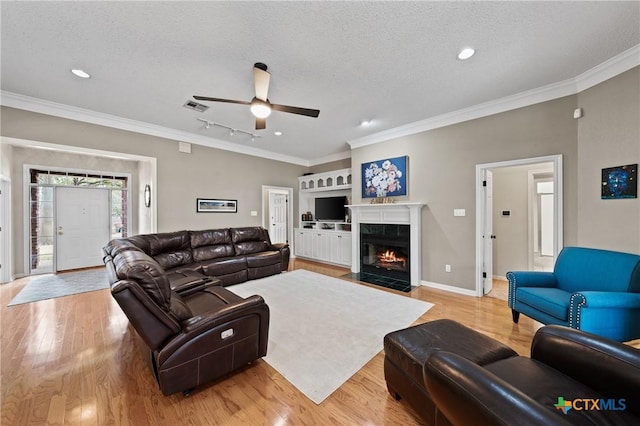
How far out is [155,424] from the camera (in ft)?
4.74

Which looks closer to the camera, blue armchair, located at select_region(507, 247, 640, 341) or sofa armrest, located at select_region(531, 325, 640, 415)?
sofa armrest, located at select_region(531, 325, 640, 415)

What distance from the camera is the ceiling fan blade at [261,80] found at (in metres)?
2.44

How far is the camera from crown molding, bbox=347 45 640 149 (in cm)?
247

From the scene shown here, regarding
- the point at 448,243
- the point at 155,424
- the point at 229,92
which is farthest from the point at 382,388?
the point at 229,92

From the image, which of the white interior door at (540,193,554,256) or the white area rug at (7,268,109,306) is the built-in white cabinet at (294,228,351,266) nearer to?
the white interior door at (540,193,554,256)

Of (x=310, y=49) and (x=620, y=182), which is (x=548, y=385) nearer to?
(x=620, y=182)

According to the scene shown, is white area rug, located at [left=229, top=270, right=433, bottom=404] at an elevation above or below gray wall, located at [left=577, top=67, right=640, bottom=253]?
below

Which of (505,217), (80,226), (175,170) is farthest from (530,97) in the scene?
(80,226)

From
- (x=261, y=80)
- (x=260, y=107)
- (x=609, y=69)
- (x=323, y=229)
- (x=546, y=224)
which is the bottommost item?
(x=323, y=229)

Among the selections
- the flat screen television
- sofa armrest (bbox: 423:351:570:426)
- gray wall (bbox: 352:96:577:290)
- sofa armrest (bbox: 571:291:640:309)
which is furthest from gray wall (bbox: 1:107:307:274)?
sofa armrest (bbox: 571:291:640:309)

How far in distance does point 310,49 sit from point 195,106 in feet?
7.47

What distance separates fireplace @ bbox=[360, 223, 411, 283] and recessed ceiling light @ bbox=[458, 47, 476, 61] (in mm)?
2722

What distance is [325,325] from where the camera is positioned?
269cm

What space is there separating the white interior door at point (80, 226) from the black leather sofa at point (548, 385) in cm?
740
